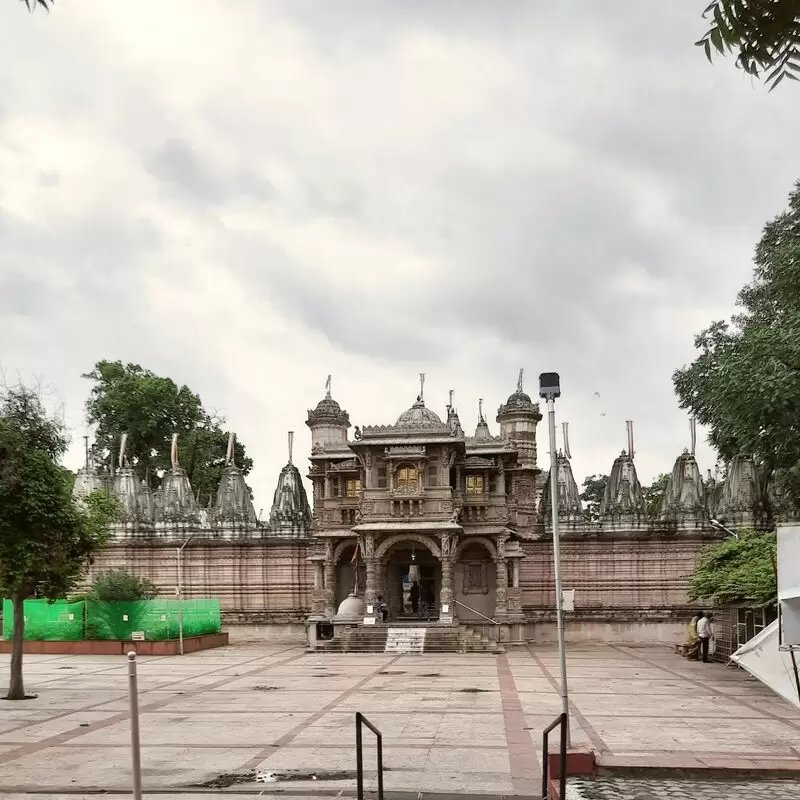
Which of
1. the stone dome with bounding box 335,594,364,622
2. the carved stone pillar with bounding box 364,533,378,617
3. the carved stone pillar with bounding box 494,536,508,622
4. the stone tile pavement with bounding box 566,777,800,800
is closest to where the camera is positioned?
the stone tile pavement with bounding box 566,777,800,800

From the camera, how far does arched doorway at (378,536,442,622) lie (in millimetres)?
35281

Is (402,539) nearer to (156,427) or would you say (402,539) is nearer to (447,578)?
(447,578)

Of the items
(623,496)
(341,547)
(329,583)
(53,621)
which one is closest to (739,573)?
(623,496)

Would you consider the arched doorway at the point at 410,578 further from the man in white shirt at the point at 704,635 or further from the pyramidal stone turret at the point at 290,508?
the man in white shirt at the point at 704,635

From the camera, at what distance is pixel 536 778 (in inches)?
435

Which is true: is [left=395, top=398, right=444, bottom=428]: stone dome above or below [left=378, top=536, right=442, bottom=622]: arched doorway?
above

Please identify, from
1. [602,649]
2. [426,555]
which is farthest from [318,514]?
[602,649]

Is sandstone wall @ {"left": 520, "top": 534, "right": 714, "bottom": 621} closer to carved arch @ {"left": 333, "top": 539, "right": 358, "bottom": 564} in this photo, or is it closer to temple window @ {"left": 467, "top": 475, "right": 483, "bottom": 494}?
temple window @ {"left": 467, "top": 475, "right": 483, "bottom": 494}

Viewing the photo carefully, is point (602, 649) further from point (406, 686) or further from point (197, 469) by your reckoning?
point (197, 469)

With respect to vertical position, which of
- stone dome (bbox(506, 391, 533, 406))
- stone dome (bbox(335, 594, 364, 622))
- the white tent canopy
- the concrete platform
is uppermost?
stone dome (bbox(506, 391, 533, 406))

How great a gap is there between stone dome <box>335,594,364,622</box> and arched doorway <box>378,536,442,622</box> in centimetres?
96

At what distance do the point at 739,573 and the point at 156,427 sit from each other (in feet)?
136

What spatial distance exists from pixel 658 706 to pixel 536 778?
7374 millimetres

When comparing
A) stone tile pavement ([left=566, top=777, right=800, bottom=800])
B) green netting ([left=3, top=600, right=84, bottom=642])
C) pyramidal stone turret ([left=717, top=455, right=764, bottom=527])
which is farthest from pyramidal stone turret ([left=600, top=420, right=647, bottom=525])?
stone tile pavement ([left=566, top=777, right=800, bottom=800])
